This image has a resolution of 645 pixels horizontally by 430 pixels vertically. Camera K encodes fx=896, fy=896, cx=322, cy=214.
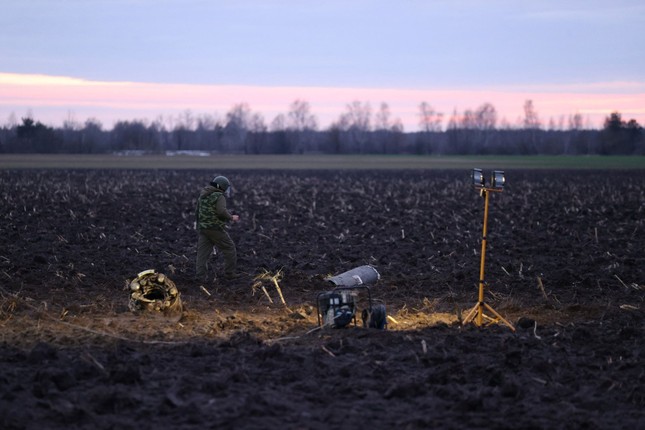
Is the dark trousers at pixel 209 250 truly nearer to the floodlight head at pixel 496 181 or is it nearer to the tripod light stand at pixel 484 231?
the tripod light stand at pixel 484 231

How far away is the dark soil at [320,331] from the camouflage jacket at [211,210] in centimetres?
98

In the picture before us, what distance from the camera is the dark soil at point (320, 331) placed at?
775 cm

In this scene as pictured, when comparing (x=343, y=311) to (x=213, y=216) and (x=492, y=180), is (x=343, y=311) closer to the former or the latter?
(x=492, y=180)

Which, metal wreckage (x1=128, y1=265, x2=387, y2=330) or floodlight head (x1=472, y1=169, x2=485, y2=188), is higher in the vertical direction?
floodlight head (x1=472, y1=169, x2=485, y2=188)

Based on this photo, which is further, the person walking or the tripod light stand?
the person walking

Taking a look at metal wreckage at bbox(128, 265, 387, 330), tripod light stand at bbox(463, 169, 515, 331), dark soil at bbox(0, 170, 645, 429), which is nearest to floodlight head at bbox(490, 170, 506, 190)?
tripod light stand at bbox(463, 169, 515, 331)

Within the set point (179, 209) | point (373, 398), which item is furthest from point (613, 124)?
point (373, 398)

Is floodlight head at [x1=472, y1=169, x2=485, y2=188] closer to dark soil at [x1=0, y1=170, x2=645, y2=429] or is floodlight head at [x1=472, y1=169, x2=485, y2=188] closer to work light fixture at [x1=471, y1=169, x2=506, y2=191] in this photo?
work light fixture at [x1=471, y1=169, x2=506, y2=191]

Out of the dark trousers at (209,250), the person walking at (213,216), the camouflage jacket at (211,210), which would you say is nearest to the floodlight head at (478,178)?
the person walking at (213,216)

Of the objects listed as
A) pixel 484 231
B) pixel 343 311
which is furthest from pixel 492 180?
pixel 343 311

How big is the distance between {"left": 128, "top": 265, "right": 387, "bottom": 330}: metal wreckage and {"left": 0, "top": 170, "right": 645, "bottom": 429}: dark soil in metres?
0.21

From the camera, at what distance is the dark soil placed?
775 cm

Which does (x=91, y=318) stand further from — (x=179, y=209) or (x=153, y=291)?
(x=179, y=209)

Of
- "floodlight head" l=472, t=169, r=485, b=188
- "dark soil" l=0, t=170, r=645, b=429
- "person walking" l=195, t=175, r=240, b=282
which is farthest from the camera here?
"person walking" l=195, t=175, r=240, b=282
